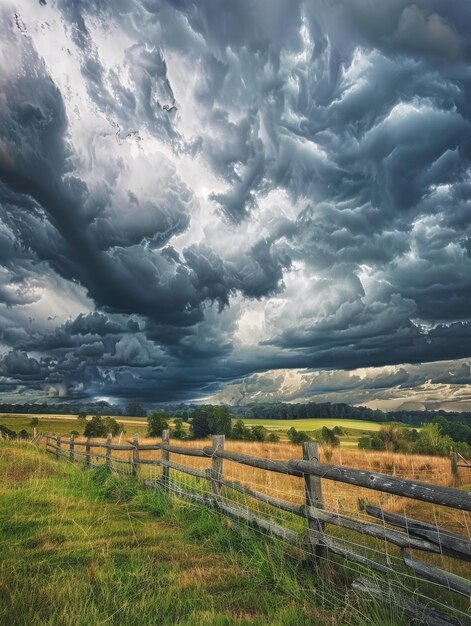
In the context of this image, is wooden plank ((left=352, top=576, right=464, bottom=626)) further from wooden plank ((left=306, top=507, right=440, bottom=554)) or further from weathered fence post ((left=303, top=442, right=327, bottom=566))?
weathered fence post ((left=303, top=442, right=327, bottom=566))

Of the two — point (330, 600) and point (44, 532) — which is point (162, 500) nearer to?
A: point (44, 532)

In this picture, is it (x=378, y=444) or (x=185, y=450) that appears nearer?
(x=185, y=450)

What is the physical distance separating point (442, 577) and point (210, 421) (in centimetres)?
7781

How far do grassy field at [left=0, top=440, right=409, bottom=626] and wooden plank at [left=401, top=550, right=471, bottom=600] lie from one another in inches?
17.1

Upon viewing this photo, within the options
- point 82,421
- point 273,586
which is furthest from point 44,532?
point 82,421

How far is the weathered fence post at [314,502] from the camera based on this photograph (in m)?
4.82

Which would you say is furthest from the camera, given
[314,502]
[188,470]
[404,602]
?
[188,470]

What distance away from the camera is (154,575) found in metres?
4.63

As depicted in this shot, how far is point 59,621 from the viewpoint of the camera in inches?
135

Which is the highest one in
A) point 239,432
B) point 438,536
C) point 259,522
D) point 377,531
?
point 438,536

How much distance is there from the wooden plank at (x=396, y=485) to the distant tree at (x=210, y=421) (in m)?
71.6

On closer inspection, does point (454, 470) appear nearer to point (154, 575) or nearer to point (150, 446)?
point (150, 446)

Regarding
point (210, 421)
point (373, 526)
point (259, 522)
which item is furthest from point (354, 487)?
point (210, 421)

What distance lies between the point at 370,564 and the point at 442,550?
34.4 inches
